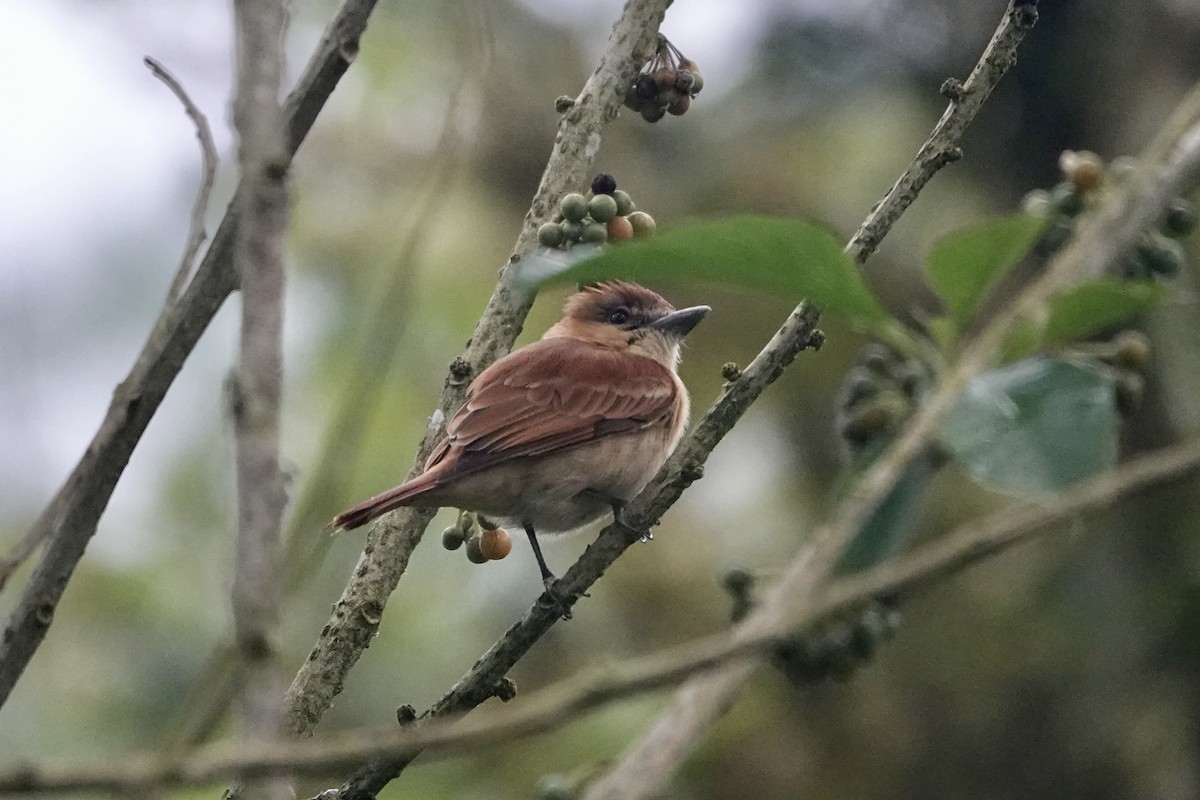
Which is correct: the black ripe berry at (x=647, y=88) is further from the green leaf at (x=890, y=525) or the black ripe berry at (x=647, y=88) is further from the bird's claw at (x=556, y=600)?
the green leaf at (x=890, y=525)

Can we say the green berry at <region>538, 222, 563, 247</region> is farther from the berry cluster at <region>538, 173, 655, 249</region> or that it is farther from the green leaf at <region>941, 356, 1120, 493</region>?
the green leaf at <region>941, 356, 1120, 493</region>

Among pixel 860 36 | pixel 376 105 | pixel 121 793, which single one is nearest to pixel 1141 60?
pixel 860 36

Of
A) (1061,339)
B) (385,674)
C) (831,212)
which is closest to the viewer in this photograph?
(1061,339)

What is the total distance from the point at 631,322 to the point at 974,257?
3466 mm

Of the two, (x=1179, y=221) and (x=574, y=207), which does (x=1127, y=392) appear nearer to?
(x=1179, y=221)

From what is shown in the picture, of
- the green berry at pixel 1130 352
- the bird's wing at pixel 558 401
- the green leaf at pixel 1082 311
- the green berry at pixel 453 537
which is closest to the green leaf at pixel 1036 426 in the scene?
the green leaf at pixel 1082 311

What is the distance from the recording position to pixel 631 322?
4.75 metres

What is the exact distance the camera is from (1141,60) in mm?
7961

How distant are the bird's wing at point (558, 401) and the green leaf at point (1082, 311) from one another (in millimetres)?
2317

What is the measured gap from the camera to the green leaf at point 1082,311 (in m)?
1.20

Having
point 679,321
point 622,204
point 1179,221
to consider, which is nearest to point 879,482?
point 1179,221

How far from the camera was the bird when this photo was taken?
3.62 m

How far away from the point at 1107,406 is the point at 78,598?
22.5 feet

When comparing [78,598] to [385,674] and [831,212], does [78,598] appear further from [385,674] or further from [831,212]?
[831,212]
